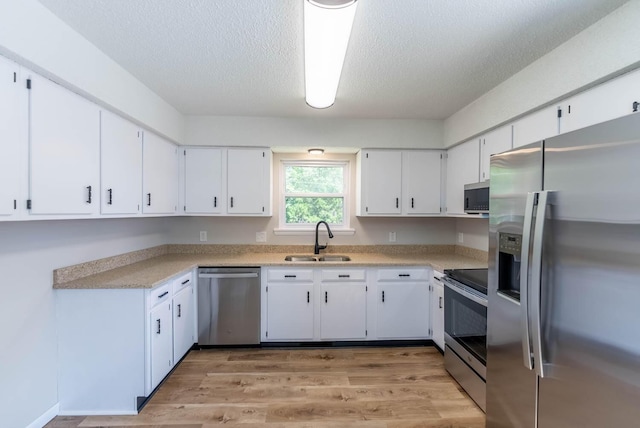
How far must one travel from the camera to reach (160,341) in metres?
2.22

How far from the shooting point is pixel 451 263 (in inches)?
115

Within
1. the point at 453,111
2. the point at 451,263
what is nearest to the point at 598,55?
the point at 453,111

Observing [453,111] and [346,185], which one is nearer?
[453,111]

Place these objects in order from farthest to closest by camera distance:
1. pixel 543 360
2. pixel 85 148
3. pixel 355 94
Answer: pixel 355 94 < pixel 85 148 < pixel 543 360

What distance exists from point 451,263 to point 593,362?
1976 millimetres

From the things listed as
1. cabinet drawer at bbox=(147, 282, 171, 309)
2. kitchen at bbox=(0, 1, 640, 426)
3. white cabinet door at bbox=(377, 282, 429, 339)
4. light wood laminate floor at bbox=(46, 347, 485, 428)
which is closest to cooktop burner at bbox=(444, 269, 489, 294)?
white cabinet door at bbox=(377, 282, 429, 339)

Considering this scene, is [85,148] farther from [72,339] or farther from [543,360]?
[543,360]

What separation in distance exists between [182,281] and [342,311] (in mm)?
1595

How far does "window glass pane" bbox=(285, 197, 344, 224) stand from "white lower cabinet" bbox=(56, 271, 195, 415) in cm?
192

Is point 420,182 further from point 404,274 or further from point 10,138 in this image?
point 10,138

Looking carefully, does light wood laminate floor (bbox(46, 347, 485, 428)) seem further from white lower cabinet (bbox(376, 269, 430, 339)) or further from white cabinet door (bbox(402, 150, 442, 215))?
white cabinet door (bbox(402, 150, 442, 215))

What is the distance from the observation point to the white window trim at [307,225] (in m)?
3.60

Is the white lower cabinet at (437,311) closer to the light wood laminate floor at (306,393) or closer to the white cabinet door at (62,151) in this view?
the light wood laminate floor at (306,393)

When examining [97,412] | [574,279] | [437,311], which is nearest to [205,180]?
[97,412]
